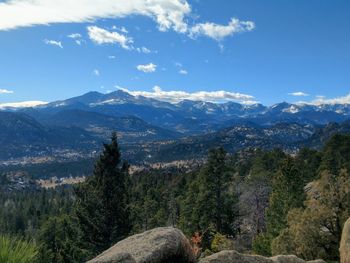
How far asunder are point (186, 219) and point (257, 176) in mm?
14470

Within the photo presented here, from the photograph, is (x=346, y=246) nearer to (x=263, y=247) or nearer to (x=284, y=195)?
(x=263, y=247)

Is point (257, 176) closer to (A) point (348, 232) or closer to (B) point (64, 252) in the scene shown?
(B) point (64, 252)

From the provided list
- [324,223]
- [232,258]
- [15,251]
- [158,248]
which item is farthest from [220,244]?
[15,251]

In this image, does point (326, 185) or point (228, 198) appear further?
point (228, 198)

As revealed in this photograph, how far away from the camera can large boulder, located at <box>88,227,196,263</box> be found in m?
14.1

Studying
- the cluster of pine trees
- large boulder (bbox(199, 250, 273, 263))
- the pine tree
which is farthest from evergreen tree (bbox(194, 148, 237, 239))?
large boulder (bbox(199, 250, 273, 263))

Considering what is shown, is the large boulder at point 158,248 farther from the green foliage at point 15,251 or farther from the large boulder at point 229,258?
the green foliage at point 15,251

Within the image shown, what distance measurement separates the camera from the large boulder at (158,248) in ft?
46.2

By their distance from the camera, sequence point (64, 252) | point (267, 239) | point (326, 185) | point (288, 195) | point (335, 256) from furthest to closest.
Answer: point (64, 252)
point (288, 195)
point (267, 239)
point (326, 185)
point (335, 256)

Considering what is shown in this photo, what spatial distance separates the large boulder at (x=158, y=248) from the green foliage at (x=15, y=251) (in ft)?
16.3

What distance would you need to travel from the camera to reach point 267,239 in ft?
163

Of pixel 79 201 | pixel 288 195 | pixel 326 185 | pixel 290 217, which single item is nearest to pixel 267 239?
pixel 288 195

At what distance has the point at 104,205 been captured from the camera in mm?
49531

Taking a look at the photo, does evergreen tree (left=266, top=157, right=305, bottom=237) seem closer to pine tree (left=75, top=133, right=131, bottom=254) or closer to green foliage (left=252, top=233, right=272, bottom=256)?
green foliage (left=252, top=233, right=272, bottom=256)
